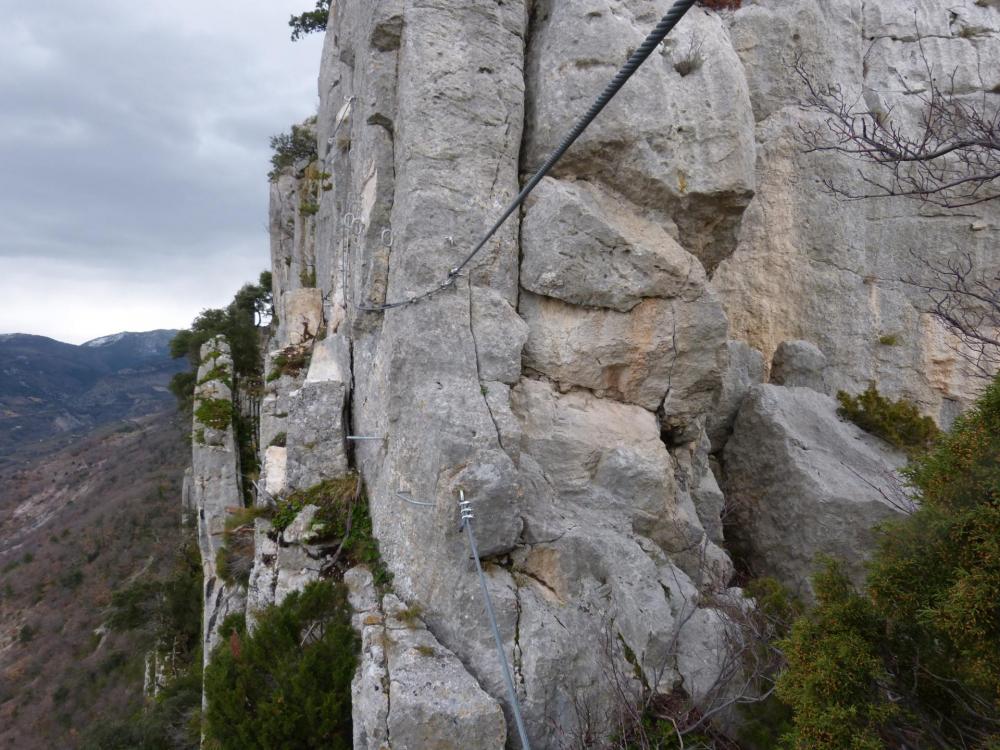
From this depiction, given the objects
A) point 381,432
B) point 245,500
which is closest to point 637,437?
point 381,432

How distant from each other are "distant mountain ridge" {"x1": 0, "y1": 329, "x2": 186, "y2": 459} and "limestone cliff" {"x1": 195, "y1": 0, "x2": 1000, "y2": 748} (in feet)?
313

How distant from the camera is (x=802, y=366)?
1145 centimetres

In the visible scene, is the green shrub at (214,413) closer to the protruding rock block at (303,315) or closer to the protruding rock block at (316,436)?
the protruding rock block at (303,315)

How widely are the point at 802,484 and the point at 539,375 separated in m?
4.76

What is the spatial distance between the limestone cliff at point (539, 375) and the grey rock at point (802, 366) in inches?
44.2

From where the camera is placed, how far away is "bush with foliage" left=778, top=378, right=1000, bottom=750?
3.34 m

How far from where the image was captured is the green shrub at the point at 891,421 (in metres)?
9.89

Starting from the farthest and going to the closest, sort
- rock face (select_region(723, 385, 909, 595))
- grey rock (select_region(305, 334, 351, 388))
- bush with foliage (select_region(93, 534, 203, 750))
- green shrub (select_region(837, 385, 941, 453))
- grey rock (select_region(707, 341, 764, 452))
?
bush with foliage (select_region(93, 534, 203, 750)) → grey rock (select_region(707, 341, 764, 452)) → green shrub (select_region(837, 385, 941, 453)) → rock face (select_region(723, 385, 909, 595)) → grey rock (select_region(305, 334, 351, 388))

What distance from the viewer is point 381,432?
6758 millimetres

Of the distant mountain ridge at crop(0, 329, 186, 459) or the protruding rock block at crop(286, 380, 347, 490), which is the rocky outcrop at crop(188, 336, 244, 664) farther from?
the distant mountain ridge at crop(0, 329, 186, 459)

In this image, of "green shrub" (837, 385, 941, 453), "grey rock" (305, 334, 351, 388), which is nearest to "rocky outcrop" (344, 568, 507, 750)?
"grey rock" (305, 334, 351, 388)

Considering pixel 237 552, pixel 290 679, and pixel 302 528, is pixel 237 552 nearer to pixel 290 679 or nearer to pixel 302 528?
pixel 302 528

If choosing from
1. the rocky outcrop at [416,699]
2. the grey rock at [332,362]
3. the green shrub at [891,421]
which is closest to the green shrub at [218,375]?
the grey rock at [332,362]

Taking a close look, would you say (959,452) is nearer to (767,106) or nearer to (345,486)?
(345,486)
